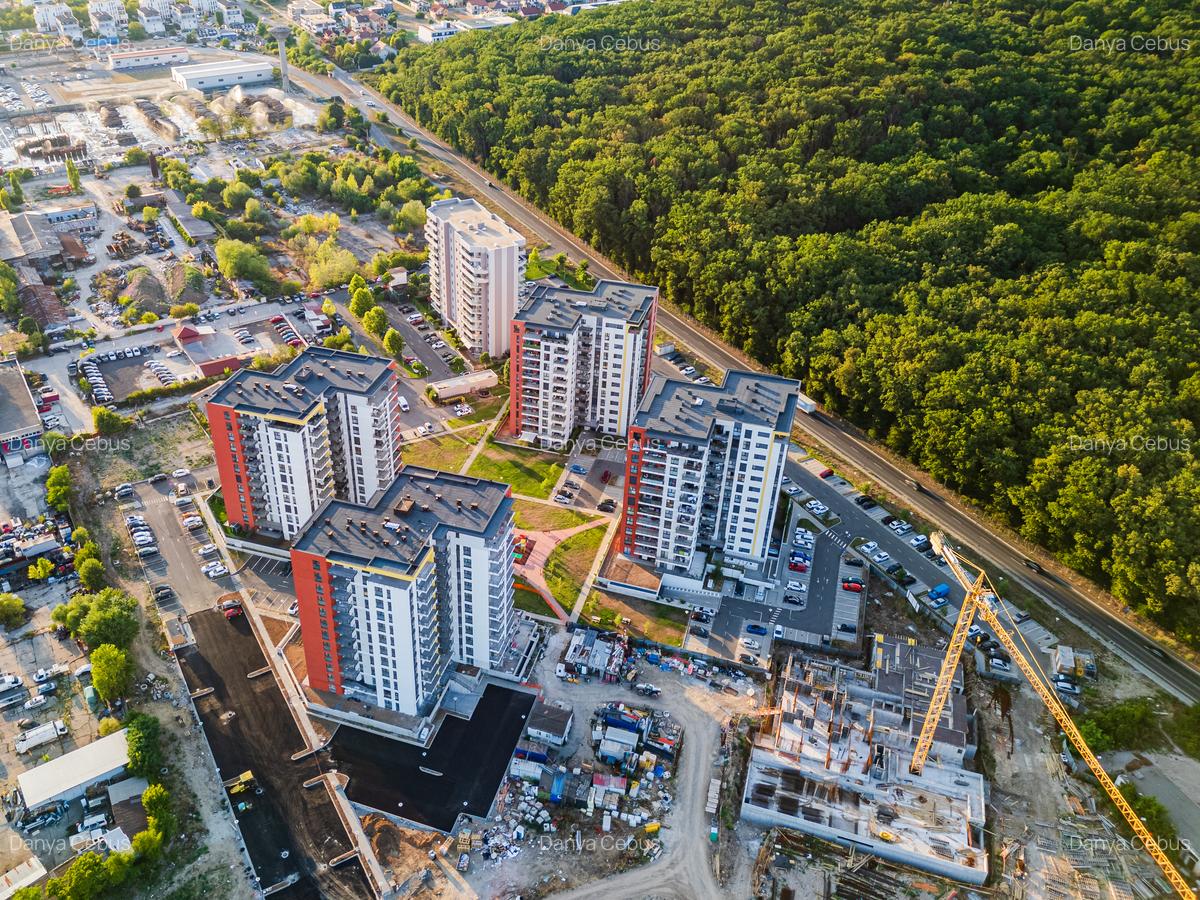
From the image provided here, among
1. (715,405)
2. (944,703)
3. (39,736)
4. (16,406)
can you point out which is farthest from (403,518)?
(16,406)

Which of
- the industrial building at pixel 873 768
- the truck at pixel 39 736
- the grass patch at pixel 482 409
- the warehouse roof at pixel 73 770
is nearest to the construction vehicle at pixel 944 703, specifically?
the industrial building at pixel 873 768

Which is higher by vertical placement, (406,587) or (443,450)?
(406,587)

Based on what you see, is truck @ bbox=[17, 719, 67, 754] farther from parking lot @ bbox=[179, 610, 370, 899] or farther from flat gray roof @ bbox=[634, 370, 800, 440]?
flat gray roof @ bbox=[634, 370, 800, 440]

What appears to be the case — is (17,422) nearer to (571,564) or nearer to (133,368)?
(133,368)

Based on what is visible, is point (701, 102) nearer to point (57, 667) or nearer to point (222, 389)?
point (222, 389)

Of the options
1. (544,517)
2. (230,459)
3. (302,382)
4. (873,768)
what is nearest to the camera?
(873,768)
